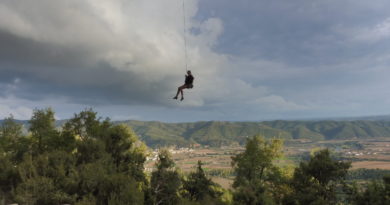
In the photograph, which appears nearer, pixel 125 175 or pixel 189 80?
pixel 189 80

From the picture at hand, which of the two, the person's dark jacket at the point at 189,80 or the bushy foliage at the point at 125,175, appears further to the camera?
the bushy foliage at the point at 125,175

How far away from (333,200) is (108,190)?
33670 mm

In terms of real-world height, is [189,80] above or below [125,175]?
above

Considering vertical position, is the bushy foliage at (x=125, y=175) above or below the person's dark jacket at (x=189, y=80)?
below

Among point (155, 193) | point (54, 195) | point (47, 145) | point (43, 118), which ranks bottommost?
point (155, 193)

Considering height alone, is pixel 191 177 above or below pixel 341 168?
below

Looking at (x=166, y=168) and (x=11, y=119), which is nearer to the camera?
(x=166, y=168)

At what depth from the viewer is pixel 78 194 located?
3931 centimetres

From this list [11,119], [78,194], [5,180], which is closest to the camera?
[78,194]

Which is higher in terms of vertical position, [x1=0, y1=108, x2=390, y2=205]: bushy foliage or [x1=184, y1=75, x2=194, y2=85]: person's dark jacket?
[x1=184, y1=75, x2=194, y2=85]: person's dark jacket

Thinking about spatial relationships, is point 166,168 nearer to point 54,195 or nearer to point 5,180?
point 54,195

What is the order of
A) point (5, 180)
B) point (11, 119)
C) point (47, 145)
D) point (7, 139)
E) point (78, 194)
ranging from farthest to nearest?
1. point (11, 119)
2. point (7, 139)
3. point (47, 145)
4. point (5, 180)
5. point (78, 194)

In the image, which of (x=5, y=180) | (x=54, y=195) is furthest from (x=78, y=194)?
(x=5, y=180)

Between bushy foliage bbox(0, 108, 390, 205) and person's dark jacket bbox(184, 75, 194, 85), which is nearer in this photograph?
person's dark jacket bbox(184, 75, 194, 85)
